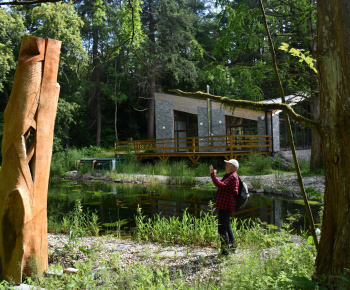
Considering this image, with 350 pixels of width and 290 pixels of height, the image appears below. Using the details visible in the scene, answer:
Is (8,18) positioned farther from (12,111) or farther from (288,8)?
(12,111)

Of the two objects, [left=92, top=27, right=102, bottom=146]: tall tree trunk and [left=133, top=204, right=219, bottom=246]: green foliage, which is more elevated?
[left=92, top=27, right=102, bottom=146]: tall tree trunk

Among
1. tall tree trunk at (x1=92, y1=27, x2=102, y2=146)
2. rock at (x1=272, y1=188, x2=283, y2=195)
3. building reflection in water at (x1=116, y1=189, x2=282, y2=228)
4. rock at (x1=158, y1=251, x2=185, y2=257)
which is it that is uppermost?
tall tree trunk at (x1=92, y1=27, x2=102, y2=146)

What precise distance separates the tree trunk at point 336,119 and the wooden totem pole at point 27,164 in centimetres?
266

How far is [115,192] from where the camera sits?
1160cm

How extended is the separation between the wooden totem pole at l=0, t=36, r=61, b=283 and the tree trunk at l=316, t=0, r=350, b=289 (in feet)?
8.74

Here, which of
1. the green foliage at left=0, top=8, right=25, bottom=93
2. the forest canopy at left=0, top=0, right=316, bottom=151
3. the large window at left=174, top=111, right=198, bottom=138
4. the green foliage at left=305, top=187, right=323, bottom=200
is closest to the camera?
the green foliage at left=305, top=187, right=323, bottom=200

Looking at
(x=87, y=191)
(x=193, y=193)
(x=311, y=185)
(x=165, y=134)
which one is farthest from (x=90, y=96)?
(x=311, y=185)

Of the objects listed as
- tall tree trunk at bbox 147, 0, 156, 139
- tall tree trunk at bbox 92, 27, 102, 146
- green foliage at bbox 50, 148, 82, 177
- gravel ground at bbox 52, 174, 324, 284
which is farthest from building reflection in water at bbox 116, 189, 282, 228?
tall tree trunk at bbox 92, 27, 102, 146

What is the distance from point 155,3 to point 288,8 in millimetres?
14683

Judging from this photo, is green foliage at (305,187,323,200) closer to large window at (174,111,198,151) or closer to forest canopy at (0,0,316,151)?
forest canopy at (0,0,316,151)

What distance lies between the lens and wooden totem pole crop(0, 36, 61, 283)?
3271 mm

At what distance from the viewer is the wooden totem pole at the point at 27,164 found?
3271 millimetres

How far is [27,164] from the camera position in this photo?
3.36 m

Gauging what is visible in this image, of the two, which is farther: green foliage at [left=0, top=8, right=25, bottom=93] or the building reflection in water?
green foliage at [left=0, top=8, right=25, bottom=93]
